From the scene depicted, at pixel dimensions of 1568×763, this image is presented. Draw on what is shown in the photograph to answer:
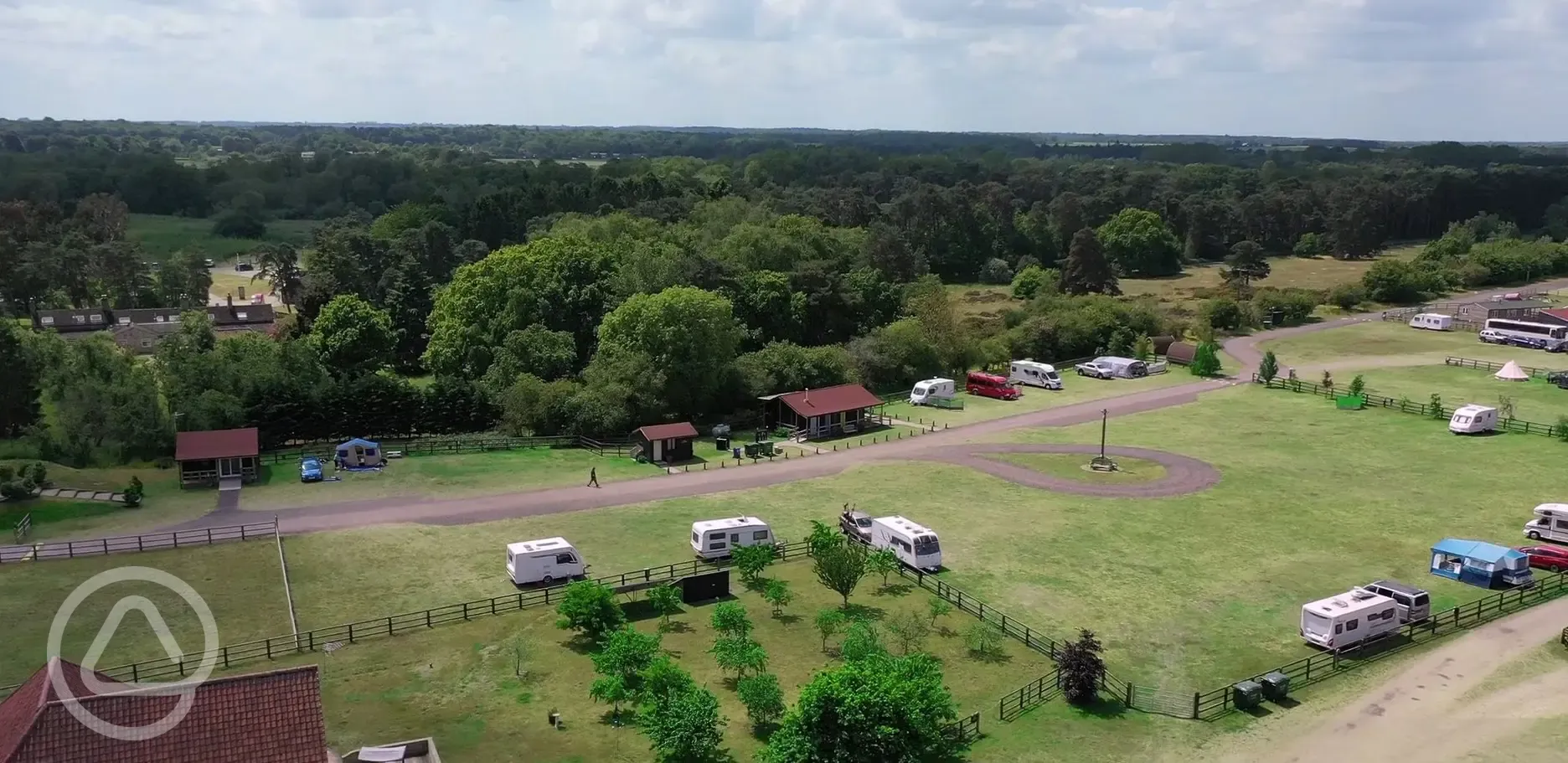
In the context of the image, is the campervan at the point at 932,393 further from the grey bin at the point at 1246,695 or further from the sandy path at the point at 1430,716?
the grey bin at the point at 1246,695

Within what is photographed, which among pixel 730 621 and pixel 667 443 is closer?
pixel 730 621

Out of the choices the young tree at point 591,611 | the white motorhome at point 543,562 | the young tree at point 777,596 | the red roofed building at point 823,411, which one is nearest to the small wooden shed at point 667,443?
the red roofed building at point 823,411

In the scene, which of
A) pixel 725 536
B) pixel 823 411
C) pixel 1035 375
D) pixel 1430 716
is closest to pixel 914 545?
pixel 725 536

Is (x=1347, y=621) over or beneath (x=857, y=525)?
over

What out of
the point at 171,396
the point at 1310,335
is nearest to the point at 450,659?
the point at 171,396

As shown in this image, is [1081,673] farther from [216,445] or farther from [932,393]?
[216,445]

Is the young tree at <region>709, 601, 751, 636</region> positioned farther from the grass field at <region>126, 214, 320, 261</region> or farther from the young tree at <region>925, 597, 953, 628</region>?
the grass field at <region>126, 214, 320, 261</region>
